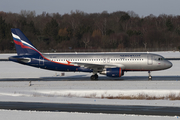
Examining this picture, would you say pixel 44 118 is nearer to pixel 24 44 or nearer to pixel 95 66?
pixel 95 66

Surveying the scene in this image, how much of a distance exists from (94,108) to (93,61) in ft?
62.3

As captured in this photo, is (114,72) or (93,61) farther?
(93,61)

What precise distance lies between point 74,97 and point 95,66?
12478 millimetres

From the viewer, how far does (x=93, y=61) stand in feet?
129

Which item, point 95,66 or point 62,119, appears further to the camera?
point 95,66

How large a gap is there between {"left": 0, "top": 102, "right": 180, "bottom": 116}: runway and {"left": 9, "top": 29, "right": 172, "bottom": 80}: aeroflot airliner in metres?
16.1

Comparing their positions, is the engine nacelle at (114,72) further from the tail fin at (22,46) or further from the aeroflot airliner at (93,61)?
the tail fin at (22,46)

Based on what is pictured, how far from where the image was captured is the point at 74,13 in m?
195

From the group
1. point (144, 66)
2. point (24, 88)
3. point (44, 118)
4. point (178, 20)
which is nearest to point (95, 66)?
point (144, 66)

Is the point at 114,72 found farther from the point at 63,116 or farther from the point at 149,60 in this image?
the point at 63,116

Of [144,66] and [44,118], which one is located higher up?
[144,66]

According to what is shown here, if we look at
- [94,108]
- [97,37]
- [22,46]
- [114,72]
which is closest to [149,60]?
[114,72]

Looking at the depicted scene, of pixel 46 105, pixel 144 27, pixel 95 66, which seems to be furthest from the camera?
pixel 144 27

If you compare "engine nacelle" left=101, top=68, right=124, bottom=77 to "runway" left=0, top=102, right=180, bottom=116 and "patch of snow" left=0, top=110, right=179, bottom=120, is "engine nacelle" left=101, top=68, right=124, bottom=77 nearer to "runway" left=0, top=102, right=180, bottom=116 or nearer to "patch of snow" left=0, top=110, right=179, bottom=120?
"runway" left=0, top=102, right=180, bottom=116
